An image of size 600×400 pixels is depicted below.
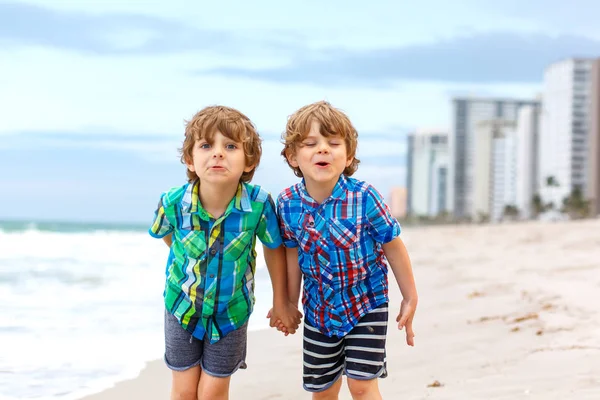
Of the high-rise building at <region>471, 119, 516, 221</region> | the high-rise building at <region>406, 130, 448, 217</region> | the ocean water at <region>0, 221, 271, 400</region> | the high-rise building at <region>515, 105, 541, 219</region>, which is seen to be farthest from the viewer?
the high-rise building at <region>406, 130, 448, 217</region>

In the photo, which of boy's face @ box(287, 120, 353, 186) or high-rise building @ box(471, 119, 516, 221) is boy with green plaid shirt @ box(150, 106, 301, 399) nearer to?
boy's face @ box(287, 120, 353, 186)

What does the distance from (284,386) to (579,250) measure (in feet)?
26.6

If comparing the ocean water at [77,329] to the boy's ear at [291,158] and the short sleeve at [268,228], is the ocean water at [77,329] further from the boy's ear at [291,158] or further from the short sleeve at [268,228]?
the boy's ear at [291,158]

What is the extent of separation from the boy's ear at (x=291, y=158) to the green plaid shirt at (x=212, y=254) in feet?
0.57

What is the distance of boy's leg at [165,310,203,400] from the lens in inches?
104

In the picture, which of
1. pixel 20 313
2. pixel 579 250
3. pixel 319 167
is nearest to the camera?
pixel 319 167

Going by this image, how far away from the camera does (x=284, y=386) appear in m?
3.58

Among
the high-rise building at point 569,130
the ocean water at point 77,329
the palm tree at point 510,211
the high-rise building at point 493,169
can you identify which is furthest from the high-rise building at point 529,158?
the ocean water at point 77,329

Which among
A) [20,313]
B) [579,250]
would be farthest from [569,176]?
[20,313]

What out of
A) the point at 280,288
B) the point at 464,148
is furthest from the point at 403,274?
the point at 464,148

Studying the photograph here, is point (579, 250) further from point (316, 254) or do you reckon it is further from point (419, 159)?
point (419, 159)

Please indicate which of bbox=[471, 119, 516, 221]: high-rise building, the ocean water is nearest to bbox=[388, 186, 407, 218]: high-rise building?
bbox=[471, 119, 516, 221]: high-rise building

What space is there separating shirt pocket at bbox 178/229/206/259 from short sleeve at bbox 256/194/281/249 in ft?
0.72

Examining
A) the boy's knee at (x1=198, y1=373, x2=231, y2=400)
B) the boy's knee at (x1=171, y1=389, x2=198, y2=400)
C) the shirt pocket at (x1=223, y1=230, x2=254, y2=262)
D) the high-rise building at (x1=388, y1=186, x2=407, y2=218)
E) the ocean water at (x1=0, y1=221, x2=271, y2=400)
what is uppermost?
the shirt pocket at (x1=223, y1=230, x2=254, y2=262)
